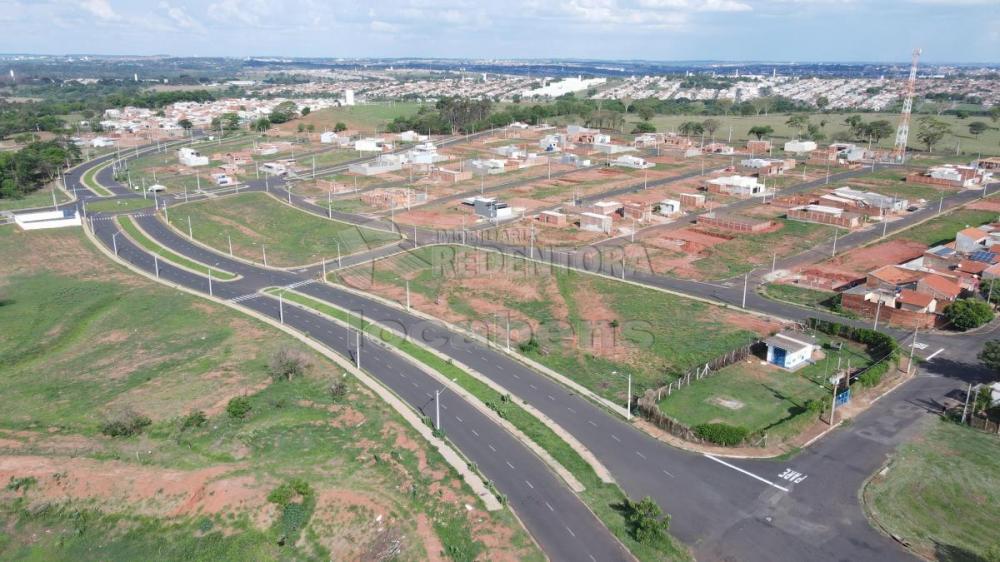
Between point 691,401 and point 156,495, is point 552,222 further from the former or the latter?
point 156,495

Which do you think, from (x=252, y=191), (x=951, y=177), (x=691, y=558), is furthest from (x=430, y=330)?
(x=951, y=177)

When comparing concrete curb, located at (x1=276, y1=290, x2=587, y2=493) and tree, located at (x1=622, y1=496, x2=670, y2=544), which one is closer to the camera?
tree, located at (x1=622, y1=496, x2=670, y2=544)

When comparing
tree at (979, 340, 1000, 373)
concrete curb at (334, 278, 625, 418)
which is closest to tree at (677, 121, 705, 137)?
concrete curb at (334, 278, 625, 418)

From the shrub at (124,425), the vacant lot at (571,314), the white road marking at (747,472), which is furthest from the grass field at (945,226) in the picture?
the shrub at (124,425)

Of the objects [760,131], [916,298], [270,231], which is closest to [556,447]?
[916,298]

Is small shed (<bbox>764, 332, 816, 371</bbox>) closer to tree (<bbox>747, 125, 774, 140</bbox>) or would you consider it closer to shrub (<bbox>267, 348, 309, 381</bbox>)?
shrub (<bbox>267, 348, 309, 381</bbox>)

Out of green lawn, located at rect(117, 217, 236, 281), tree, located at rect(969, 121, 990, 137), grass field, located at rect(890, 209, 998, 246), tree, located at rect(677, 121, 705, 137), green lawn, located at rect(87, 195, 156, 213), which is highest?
tree, located at rect(969, 121, 990, 137)
